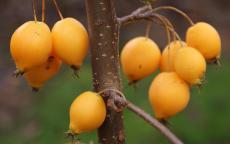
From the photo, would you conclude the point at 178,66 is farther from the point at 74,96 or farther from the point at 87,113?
the point at 74,96

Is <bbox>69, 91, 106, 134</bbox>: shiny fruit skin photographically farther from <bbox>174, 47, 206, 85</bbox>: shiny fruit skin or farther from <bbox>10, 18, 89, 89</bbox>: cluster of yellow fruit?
<bbox>174, 47, 206, 85</bbox>: shiny fruit skin

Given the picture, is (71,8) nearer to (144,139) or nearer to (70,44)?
(144,139)

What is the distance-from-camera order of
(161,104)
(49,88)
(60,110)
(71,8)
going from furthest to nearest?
1. (71,8)
2. (49,88)
3. (60,110)
4. (161,104)

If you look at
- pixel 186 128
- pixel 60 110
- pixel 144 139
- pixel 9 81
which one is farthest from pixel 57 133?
pixel 9 81

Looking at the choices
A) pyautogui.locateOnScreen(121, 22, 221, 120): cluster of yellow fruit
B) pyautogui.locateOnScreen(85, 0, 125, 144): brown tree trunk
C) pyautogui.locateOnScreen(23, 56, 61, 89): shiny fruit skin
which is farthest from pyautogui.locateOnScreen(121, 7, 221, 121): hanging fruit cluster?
pyautogui.locateOnScreen(23, 56, 61, 89): shiny fruit skin

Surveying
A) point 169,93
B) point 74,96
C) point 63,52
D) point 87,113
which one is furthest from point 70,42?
point 74,96
